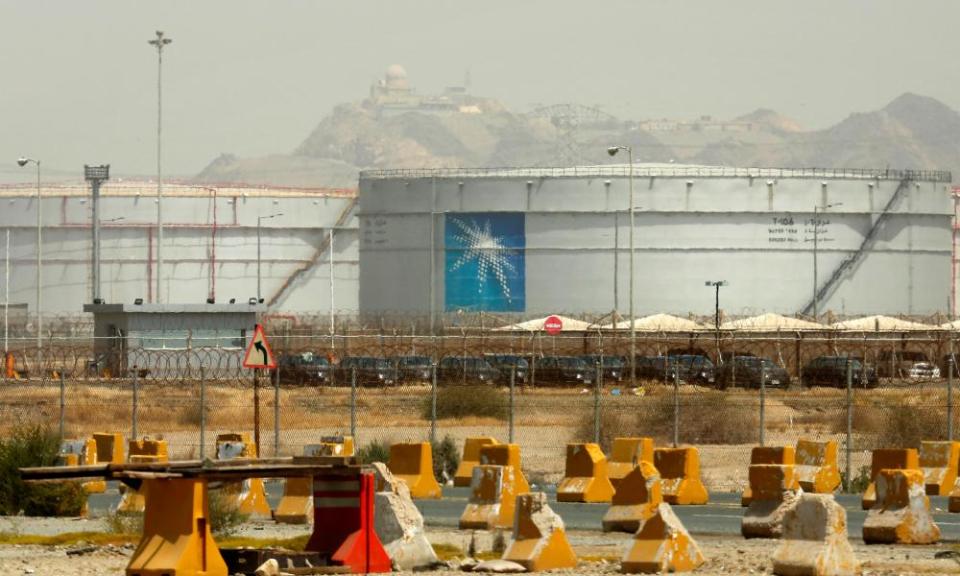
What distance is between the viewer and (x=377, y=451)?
97.6 feet

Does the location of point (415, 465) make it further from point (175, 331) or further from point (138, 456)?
point (175, 331)

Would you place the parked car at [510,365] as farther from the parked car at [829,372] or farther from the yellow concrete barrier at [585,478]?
the yellow concrete barrier at [585,478]

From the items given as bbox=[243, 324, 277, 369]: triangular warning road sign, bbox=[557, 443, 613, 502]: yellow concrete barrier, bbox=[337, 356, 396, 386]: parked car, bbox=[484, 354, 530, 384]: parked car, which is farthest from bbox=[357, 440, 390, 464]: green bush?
bbox=[337, 356, 396, 386]: parked car

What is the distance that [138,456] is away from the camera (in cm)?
2316

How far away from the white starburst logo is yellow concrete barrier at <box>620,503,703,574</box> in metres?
65.5

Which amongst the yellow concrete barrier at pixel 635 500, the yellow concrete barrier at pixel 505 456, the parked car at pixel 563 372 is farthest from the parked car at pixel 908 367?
the yellow concrete barrier at pixel 635 500

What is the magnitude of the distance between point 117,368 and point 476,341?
18.0m

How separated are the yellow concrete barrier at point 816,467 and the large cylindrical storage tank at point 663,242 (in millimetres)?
54930

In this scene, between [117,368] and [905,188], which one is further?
[905,188]

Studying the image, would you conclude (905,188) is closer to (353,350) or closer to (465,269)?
(465,269)

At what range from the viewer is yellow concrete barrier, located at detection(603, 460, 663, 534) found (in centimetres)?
2023

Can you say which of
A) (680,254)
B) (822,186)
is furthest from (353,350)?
(822,186)

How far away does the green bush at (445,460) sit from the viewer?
98.1 feet

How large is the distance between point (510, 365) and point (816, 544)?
127 ft
